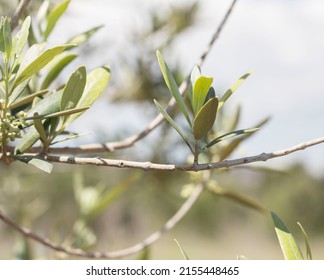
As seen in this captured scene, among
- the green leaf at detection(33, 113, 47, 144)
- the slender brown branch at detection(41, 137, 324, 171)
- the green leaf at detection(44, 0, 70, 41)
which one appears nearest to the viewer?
the slender brown branch at detection(41, 137, 324, 171)

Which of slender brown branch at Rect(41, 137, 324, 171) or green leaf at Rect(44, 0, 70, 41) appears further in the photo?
green leaf at Rect(44, 0, 70, 41)

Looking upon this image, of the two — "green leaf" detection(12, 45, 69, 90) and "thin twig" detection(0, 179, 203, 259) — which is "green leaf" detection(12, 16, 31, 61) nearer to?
"green leaf" detection(12, 45, 69, 90)

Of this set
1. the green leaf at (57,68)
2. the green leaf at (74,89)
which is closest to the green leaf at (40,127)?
the green leaf at (74,89)

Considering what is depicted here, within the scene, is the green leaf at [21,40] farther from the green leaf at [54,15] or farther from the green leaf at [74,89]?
the green leaf at [54,15]

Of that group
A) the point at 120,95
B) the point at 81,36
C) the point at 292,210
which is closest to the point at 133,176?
the point at 81,36

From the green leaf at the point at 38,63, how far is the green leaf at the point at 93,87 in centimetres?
9

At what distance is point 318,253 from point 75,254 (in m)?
15.7

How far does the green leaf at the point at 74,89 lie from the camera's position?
24.4 inches

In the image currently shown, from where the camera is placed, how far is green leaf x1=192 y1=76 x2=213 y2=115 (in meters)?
0.56

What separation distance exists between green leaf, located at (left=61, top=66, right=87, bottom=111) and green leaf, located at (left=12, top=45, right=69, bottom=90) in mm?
46

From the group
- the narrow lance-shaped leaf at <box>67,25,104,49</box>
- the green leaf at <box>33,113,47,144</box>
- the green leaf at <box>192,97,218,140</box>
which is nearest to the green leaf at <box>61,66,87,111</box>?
→ the green leaf at <box>33,113,47,144</box>

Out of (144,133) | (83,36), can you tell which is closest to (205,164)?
(144,133)
